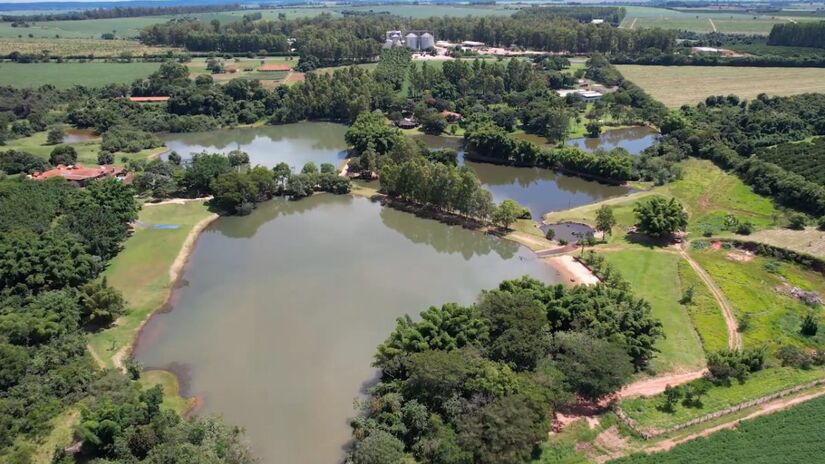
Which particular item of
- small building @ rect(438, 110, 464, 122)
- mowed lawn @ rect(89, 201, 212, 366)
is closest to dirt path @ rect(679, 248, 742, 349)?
mowed lawn @ rect(89, 201, 212, 366)

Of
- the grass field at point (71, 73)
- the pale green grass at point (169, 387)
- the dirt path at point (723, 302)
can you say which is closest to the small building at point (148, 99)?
the grass field at point (71, 73)

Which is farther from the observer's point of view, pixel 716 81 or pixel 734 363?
pixel 716 81

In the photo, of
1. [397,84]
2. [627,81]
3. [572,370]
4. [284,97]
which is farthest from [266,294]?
[627,81]

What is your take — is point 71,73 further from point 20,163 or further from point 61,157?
point 20,163

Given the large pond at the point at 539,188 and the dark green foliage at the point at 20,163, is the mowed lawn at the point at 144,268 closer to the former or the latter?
the dark green foliage at the point at 20,163

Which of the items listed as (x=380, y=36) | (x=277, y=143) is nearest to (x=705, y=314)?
(x=277, y=143)

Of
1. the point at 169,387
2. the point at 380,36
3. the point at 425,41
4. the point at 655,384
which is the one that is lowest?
the point at 169,387

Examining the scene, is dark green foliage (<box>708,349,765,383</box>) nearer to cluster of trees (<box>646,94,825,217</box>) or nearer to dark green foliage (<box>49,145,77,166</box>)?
cluster of trees (<box>646,94,825,217</box>)
